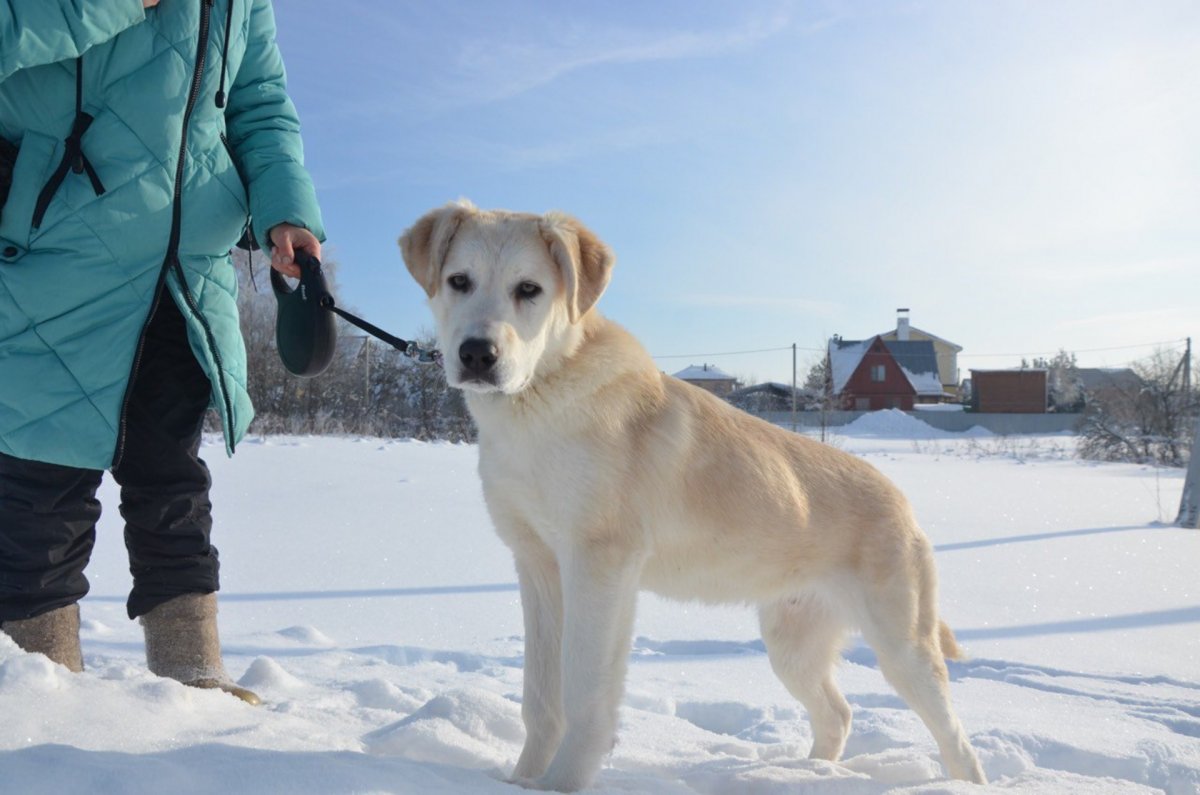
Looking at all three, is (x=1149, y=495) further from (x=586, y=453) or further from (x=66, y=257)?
(x=66, y=257)

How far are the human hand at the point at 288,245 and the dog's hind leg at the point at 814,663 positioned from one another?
2.14 metres

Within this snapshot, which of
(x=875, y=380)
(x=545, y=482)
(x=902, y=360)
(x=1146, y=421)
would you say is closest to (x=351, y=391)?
(x=545, y=482)

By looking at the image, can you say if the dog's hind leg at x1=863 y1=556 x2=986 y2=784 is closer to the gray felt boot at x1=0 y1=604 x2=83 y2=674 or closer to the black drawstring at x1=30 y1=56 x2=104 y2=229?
the gray felt boot at x1=0 y1=604 x2=83 y2=674

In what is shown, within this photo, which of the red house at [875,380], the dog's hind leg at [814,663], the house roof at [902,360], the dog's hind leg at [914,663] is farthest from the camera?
the house roof at [902,360]

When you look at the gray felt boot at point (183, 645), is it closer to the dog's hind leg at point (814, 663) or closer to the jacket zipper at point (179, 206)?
the jacket zipper at point (179, 206)

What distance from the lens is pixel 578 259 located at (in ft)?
8.77

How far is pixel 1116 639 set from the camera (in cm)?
477

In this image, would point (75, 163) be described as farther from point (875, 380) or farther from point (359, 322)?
point (875, 380)

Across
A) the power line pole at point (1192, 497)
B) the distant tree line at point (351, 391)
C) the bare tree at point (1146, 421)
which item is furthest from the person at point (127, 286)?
the bare tree at point (1146, 421)

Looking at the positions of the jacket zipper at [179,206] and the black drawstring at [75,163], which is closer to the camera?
the black drawstring at [75,163]

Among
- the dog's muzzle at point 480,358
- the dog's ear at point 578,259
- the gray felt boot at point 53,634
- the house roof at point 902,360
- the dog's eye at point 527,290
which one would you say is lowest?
the gray felt boot at point 53,634

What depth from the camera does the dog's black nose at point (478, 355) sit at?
2350 mm

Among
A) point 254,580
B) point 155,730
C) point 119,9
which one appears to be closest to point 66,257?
point 119,9

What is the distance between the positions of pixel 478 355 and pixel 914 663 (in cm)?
182
